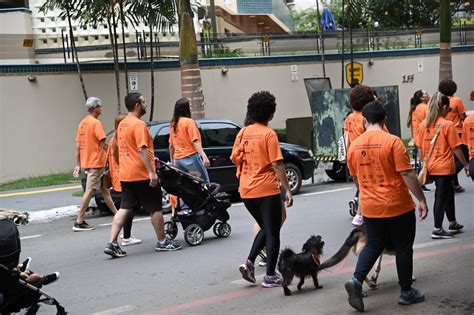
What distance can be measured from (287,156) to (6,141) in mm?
7453

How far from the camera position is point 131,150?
29.1 feet

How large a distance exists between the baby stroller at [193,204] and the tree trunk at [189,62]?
7.05 m

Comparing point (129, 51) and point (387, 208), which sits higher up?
point (129, 51)

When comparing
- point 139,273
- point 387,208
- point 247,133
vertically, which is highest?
point 247,133

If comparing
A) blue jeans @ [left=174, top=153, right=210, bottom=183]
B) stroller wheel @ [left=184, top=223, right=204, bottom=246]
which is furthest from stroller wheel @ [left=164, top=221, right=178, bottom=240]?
blue jeans @ [left=174, top=153, right=210, bottom=183]

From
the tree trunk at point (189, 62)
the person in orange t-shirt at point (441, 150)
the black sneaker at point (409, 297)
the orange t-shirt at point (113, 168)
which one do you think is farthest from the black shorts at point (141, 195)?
the tree trunk at point (189, 62)

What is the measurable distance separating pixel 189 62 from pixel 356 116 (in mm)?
7986

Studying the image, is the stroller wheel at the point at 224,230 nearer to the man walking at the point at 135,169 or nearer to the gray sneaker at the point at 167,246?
the gray sneaker at the point at 167,246

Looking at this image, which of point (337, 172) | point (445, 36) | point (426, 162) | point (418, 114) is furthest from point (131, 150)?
point (445, 36)

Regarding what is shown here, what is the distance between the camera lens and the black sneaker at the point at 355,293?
239 inches

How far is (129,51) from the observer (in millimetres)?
20578

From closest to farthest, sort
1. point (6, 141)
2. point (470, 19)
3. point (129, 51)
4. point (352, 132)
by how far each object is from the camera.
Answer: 1. point (352, 132)
2. point (6, 141)
3. point (129, 51)
4. point (470, 19)

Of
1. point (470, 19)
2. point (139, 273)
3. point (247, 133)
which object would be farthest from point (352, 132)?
point (470, 19)

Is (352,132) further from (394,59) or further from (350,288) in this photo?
(394,59)
